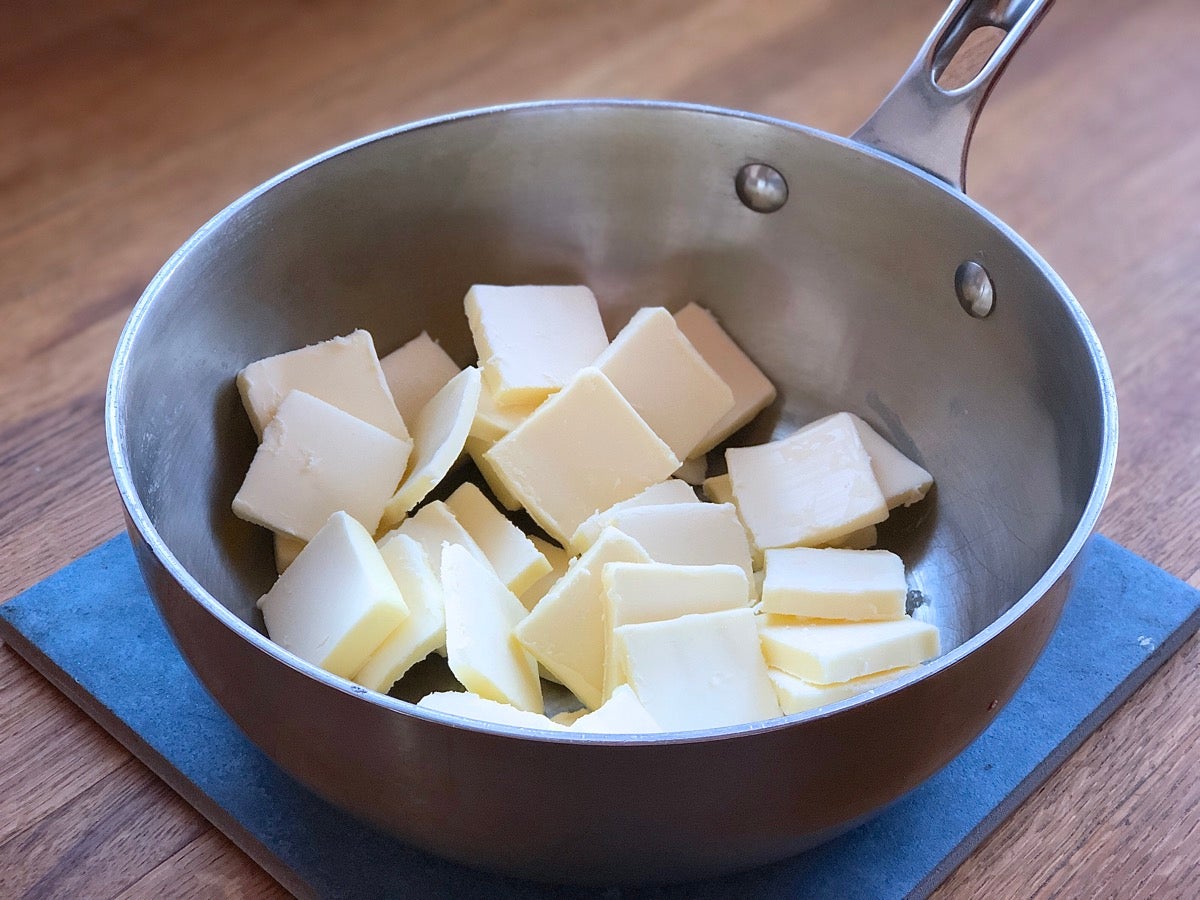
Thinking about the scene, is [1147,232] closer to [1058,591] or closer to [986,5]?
[986,5]

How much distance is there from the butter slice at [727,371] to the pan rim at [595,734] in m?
0.20

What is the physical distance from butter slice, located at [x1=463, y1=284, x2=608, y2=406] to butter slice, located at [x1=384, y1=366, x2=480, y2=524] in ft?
0.14

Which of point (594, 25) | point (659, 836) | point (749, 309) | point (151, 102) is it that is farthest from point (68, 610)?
point (594, 25)

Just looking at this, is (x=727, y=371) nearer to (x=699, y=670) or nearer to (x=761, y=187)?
(x=761, y=187)

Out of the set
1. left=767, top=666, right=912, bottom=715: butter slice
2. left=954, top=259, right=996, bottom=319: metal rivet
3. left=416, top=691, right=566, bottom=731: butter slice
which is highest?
left=954, top=259, right=996, bottom=319: metal rivet

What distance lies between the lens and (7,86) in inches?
61.2

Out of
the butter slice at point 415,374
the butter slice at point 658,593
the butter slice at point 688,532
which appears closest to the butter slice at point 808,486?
the butter slice at point 688,532

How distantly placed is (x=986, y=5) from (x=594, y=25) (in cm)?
81

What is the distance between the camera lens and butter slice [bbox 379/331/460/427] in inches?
45.8

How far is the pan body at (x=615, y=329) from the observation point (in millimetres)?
656

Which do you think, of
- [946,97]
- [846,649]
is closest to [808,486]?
[846,649]

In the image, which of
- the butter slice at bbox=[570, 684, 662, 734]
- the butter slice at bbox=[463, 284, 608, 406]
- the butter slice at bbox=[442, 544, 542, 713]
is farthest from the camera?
the butter slice at bbox=[463, 284, 608, 406]

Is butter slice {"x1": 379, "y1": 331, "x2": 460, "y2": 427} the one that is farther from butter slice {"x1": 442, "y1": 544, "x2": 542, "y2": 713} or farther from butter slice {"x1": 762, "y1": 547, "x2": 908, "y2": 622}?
butter slice {"x1": 762, "y1": 547, "x2": 908, "y2": 622}

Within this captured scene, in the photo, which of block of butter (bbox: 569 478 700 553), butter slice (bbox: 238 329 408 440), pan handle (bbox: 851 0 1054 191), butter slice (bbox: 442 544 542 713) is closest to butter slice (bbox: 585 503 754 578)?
block of butter (bbox: 569 478 700 553)
